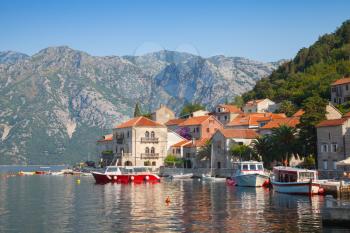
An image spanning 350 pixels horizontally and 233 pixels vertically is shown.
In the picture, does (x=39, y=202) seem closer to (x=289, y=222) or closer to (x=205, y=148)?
(x=289, y=222)

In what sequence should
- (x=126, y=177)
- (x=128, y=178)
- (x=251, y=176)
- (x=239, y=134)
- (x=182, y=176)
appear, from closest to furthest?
(x=251, y=176) < (x=128, y=178) < (x=126, y=177) < (x=239, y=134) < (x=182, y=176)

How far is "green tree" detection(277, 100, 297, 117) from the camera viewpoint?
130m

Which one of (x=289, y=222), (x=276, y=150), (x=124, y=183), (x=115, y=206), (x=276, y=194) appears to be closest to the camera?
(x=289, y=222)

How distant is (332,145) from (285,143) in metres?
12.6

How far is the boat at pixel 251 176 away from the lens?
254ft

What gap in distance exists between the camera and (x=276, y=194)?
63.9 metres

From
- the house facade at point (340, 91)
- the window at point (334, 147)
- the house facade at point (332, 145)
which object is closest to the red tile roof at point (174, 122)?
the house facade at point (340, 91)

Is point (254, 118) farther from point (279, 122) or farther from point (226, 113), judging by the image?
point (226, 113)

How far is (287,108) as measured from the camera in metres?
132

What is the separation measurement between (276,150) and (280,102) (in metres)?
59.5

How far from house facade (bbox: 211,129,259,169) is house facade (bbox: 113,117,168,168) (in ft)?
76.7

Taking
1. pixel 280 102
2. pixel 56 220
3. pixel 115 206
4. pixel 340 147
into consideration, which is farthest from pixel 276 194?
pixel 280 102

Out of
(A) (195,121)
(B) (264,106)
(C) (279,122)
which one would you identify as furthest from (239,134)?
(B) (264,106)

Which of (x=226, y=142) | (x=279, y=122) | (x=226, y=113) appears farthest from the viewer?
(x=226, y=113)
